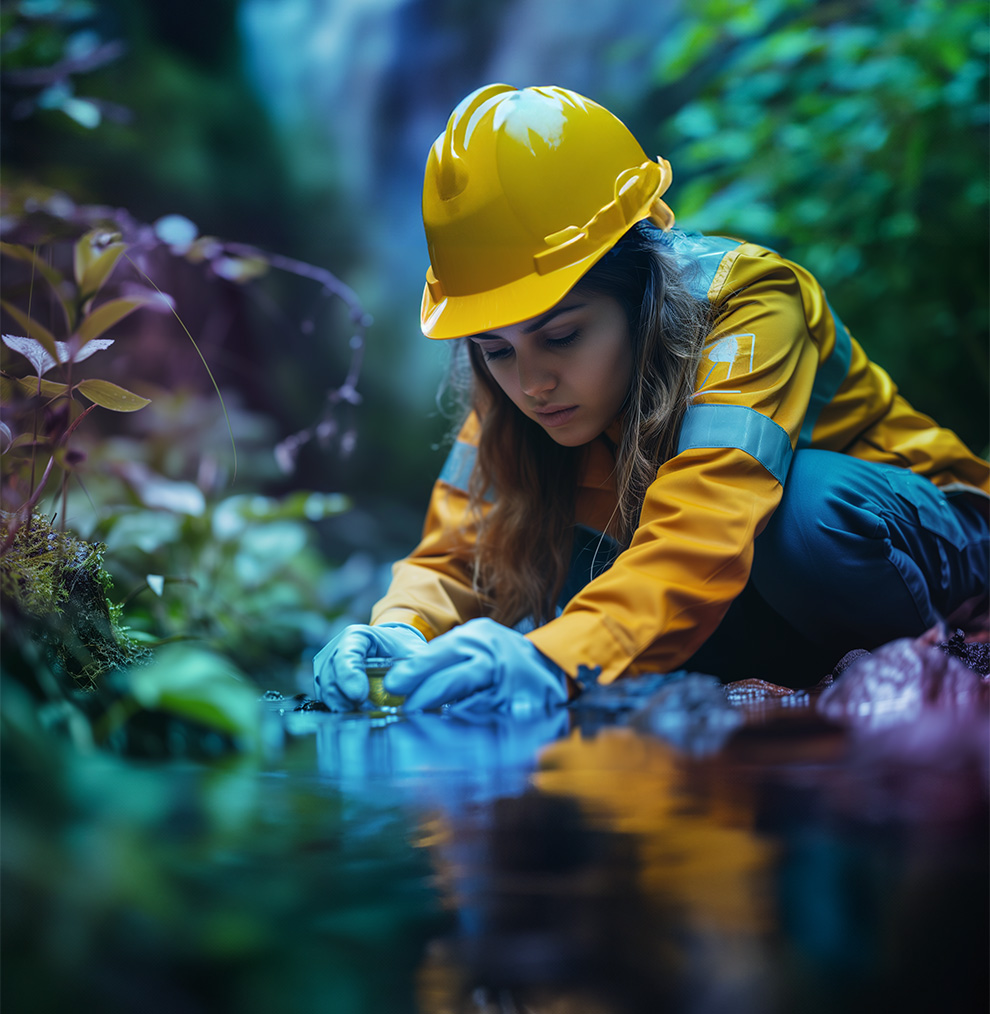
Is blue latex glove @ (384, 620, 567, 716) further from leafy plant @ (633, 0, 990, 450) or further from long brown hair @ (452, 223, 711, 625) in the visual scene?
leafy plant @ (633, 0, 990, 450)

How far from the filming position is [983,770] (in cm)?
53

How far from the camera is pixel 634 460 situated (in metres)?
1.10

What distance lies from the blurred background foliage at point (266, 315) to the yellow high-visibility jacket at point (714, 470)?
0.96ft

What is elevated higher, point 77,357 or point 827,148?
point 827,148

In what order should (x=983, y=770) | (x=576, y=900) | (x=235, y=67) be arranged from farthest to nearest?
(x=235, y=67), (x=983, y=770), (x=576, y=900)

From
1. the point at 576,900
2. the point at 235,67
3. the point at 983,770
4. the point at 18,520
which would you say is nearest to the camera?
the point at 576,900

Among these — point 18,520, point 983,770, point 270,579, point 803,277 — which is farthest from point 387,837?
point 270,579

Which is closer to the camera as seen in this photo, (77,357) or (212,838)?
(212,838)

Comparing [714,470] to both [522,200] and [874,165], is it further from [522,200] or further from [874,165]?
[874,165]

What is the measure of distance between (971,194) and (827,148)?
380 millimetres

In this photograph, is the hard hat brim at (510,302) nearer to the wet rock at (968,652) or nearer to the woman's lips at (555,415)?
the woman's lips at (555,415)

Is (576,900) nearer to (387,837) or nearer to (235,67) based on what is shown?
(387,837)

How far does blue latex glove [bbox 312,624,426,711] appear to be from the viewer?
96cm

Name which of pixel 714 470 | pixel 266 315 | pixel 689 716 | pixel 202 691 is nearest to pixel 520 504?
pixel 714 470
